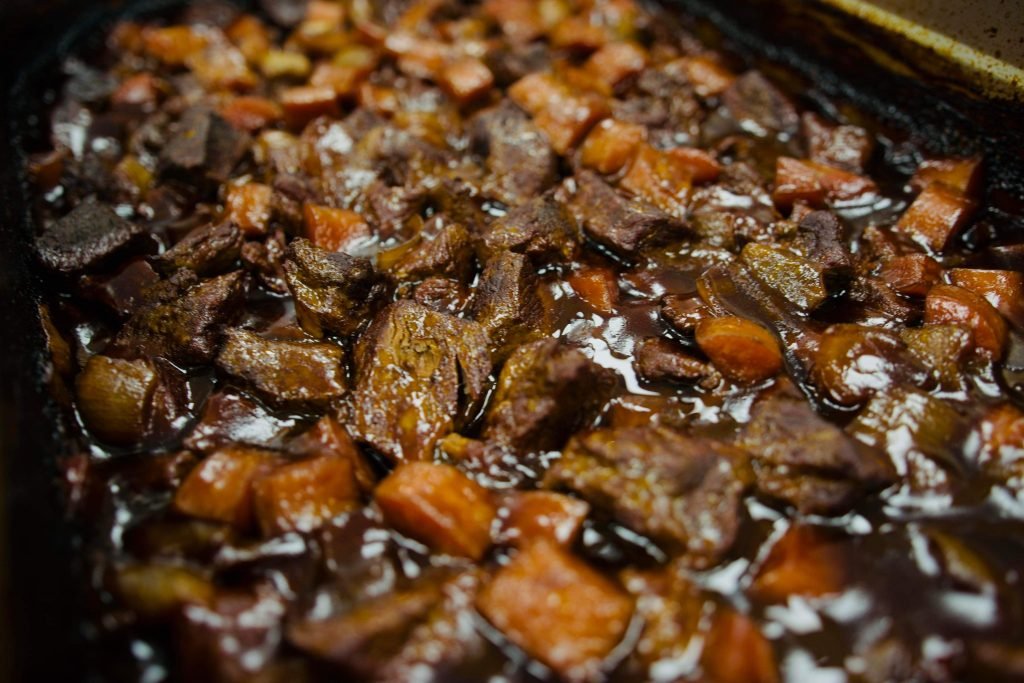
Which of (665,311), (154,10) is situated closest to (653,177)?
(665,311)

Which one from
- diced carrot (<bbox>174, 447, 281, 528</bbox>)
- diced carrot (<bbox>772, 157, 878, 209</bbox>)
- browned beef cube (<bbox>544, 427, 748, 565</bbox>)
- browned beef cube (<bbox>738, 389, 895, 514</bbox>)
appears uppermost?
diced carrot (<bbox>772, 157, 878, 209</bbox>)

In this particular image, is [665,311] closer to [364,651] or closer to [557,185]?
[557,185]

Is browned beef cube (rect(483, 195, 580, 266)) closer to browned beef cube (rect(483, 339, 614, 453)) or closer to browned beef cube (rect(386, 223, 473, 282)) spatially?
browned beef cube (rect(386, 223, 473, 282))

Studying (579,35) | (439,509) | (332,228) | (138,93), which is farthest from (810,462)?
(138,93)

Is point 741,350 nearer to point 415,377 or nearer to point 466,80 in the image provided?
point 415,377

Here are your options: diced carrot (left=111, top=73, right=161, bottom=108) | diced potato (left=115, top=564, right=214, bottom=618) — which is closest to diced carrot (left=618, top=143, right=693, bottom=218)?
diced potato (left=115, top=564, right=214, bottom=618)

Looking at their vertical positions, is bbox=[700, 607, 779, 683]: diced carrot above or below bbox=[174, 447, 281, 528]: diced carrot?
above

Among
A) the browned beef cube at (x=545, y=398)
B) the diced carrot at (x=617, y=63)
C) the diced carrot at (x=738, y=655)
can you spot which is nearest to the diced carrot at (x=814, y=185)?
the diced carrot at (x=617, y=63)
